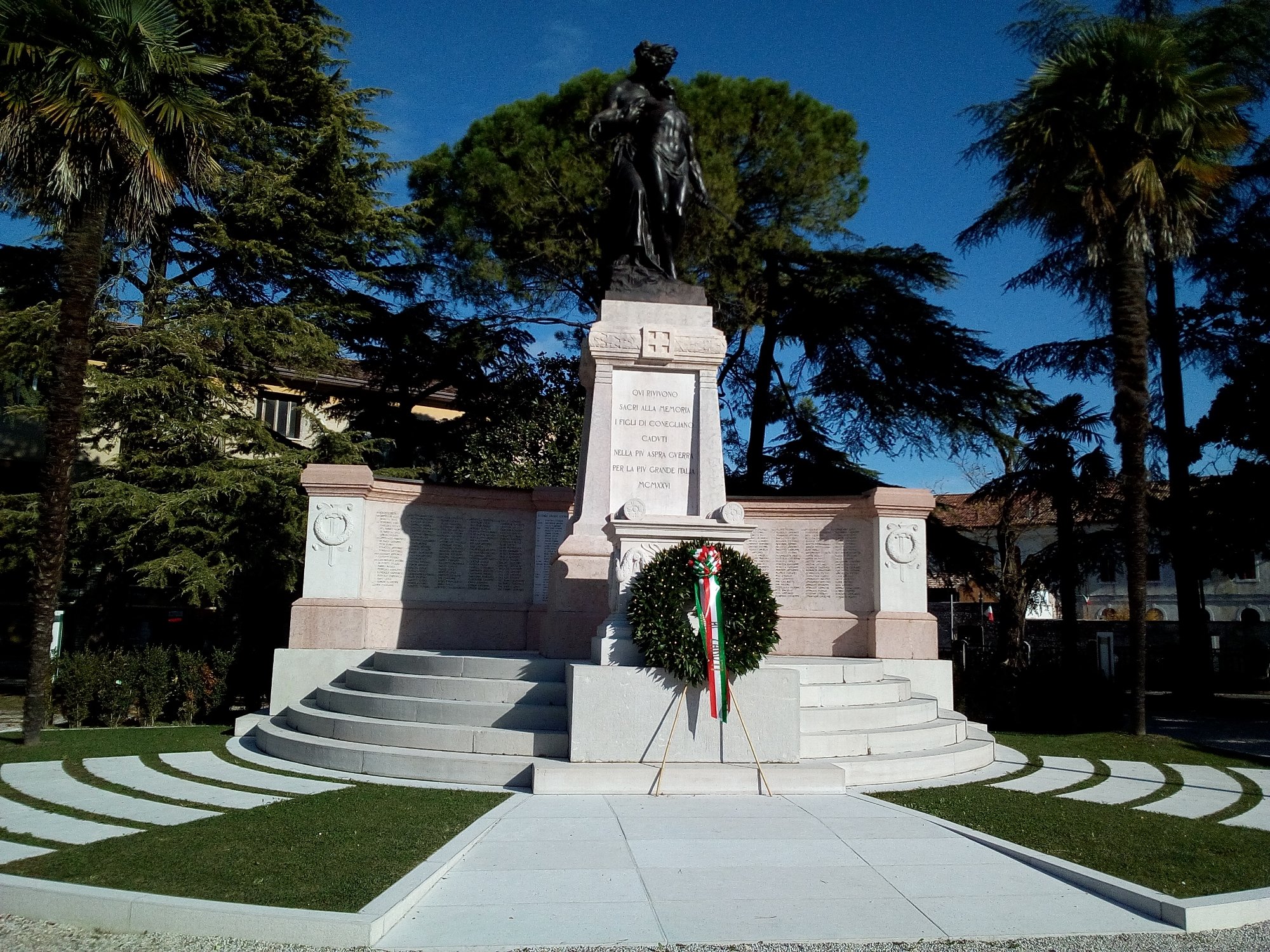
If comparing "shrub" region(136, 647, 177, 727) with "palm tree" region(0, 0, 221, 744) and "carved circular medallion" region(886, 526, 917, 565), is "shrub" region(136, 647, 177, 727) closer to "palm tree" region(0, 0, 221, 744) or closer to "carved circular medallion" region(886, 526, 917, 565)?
"palm tree" region(0, 0, 221, 744)

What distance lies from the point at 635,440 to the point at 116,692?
8476 mm

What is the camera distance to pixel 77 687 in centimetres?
1362

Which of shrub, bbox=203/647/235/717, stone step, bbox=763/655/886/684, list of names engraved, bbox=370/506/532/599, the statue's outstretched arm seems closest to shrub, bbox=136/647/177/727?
shrub, bbox=203/647/235/717

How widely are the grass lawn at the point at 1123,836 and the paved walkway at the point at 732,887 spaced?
46 cm

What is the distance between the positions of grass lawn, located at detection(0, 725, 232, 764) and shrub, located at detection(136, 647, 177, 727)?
826 millimetres

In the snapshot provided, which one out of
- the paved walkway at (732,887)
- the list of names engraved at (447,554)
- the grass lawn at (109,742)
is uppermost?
the list of names engraved at (447,554)

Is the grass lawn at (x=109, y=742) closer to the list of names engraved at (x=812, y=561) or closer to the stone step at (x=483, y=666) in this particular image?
the stone step at (x=483, y=666)

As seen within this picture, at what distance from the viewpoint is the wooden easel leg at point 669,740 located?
812 cm

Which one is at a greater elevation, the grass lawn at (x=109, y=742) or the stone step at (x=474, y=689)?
the stone step at (x=474, y=689)

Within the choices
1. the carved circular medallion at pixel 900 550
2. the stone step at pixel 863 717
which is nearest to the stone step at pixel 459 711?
the stone step at pixel 863 717

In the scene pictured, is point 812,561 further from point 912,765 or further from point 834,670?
point 912,765

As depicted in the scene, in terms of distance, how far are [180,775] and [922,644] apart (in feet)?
32.0

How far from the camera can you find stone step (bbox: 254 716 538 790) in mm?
8461

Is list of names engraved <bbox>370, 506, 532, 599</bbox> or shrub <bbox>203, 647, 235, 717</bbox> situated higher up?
list of names engraved <bbox>370, 506, 532, 599</bbox>
